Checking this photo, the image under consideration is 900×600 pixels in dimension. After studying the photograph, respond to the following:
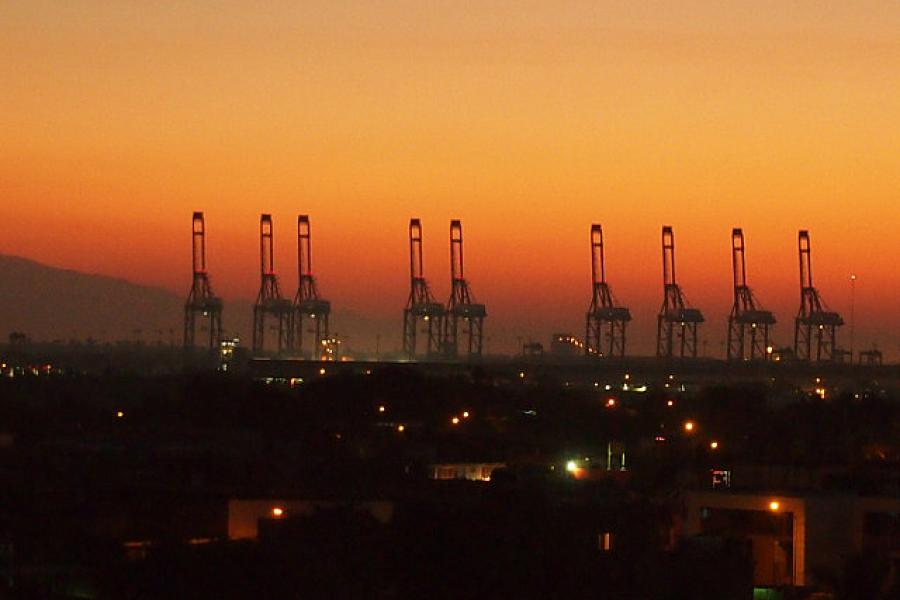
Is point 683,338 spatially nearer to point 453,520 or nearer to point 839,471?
point 839,471

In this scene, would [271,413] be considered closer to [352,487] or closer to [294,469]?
[294,469]

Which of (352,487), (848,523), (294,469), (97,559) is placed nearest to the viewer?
(97,559)

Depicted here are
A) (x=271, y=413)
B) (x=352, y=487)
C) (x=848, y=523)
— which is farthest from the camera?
(x=271, y=413)

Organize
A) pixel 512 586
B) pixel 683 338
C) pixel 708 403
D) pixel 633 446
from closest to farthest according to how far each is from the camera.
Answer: pixel 512 586 < pixel 633 446 < pixel 708 403 < pixel 683 338

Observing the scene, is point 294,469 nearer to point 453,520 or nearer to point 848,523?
point 848,523

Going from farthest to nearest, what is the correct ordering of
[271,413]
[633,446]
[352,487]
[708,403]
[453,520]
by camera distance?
[708,403] → [271,413] → [633,446] → [352,487] → [453,520]

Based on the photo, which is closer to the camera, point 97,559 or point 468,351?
point 97,559

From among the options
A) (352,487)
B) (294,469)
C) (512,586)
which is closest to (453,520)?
(512,586)

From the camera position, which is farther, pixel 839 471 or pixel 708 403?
pixel 708 403

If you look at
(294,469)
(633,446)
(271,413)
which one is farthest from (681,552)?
(271,413)
